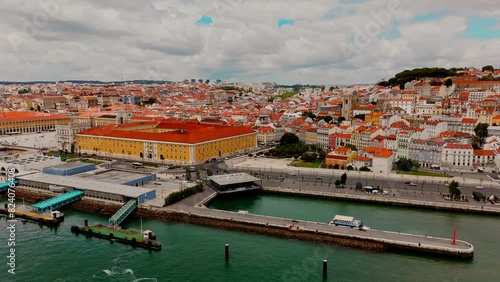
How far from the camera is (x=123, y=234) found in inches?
596

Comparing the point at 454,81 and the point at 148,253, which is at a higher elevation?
the point at 454,81

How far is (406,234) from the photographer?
48.7 ft

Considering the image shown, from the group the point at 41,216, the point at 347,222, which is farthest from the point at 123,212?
the point at 347,222

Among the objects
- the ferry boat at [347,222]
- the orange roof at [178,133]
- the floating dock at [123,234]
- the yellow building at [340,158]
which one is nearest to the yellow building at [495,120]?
the yellow building at [340,158]

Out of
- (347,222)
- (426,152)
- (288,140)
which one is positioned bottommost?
(347,222)

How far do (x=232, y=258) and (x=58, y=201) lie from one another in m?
9.36

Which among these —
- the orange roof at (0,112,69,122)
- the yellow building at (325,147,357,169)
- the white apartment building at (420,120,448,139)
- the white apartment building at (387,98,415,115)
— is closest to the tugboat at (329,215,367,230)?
the yellow building at (325,147,357,169)

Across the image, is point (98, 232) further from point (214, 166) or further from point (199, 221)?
point (214, 166)

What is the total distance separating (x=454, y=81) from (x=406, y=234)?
40619mm

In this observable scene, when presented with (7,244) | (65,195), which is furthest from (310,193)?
(7,244)

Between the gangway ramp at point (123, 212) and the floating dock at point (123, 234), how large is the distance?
14.1 inches

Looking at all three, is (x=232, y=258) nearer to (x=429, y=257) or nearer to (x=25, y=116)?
(x=429, y=257)

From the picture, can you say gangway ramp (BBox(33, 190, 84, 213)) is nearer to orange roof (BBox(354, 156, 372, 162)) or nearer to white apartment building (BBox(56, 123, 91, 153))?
white apartment building (BBox(56, 123, 91, 153))

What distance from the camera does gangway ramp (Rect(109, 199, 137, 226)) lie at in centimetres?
1622
